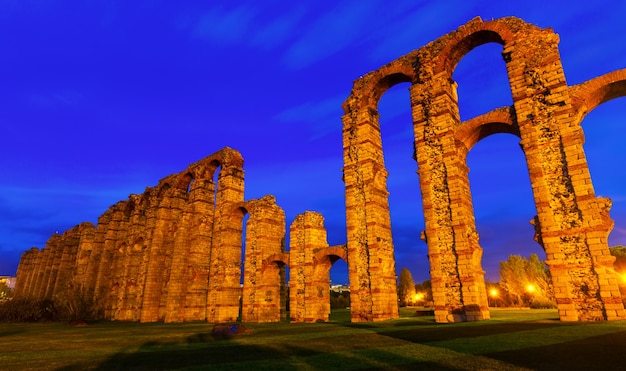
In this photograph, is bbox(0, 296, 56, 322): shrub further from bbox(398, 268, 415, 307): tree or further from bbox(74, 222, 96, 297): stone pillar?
bbox(398, 268, 415, 307): tree

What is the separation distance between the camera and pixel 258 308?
A: 70.2 feet

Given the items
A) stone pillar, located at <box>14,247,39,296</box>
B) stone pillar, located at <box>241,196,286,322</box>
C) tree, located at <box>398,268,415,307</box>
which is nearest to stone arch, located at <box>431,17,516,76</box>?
stone pillar, located at <box>241,196,286,322</box>

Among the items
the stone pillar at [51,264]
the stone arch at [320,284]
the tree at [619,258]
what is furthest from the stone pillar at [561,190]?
the stone pillar at [51,264]

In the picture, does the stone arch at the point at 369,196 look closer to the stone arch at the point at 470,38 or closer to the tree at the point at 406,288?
the stone arch at the point at 470,38

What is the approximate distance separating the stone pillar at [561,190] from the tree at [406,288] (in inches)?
1468

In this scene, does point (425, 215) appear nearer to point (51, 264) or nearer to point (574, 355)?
point (574, 355)

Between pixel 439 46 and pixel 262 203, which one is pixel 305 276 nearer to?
pixel 262 203

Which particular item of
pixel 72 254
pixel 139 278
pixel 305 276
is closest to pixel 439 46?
pixel 305 276

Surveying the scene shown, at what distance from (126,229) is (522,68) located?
3706 cm

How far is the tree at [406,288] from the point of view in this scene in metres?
46.6

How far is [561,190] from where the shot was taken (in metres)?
11.9

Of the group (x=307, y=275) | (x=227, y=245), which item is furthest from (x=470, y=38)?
(x=227, y=245)

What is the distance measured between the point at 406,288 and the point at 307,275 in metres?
32.9

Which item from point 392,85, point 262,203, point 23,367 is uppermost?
point 392,85
